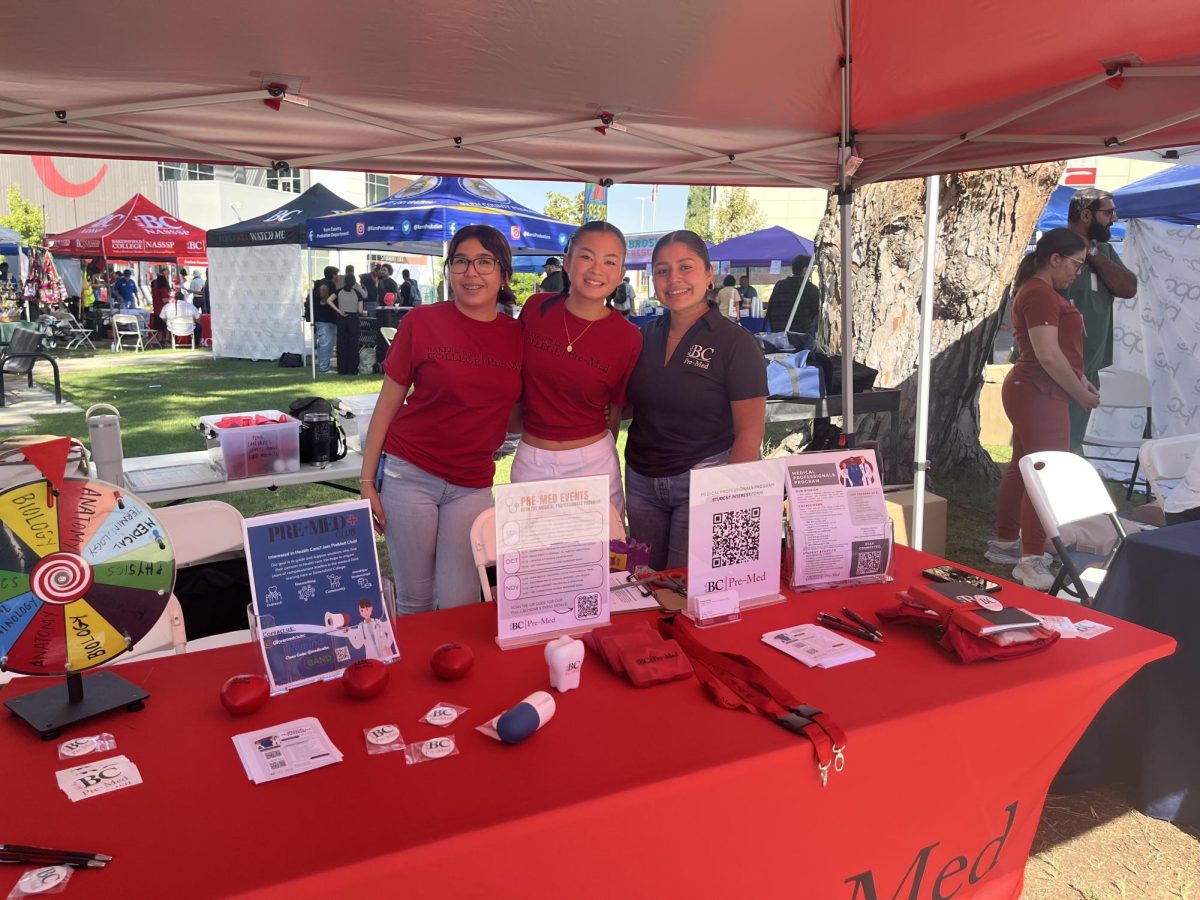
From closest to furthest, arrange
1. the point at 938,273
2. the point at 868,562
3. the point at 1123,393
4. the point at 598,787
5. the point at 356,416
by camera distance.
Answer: the point at 598,787 < the point at 868,562 < the point at 356,416 < the point at 1123,393 < the point at 938,273

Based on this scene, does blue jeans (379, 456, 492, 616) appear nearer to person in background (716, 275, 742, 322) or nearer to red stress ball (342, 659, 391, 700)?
red stress ball (342, 659, 391, 700)

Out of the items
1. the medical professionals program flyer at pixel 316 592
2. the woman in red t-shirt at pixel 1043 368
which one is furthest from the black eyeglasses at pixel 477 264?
the woman in red t-shirt at pixel 1043 368

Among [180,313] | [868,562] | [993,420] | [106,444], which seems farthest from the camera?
[180,313]

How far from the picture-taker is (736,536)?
1870 millimetres

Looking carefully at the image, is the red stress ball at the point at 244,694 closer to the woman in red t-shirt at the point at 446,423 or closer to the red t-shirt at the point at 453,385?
the woman in red t-shirt at the point at 446,423

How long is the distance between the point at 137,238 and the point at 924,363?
1539cm

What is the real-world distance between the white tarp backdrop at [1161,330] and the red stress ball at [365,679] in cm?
653

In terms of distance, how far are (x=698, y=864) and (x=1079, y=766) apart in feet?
5.84

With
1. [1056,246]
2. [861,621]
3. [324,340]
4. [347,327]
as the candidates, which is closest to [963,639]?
[861,621]

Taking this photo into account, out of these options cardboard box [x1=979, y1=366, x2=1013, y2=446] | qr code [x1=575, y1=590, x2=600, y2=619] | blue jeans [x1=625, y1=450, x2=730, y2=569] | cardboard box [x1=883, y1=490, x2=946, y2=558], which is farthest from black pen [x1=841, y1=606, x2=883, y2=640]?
cardboard box [x1=979, y1=366, x2=1013, y2=446]

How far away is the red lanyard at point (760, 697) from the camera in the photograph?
1.35m

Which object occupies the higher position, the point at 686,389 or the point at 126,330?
the point at 126,330

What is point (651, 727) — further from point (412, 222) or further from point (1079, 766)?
point (412, 222)

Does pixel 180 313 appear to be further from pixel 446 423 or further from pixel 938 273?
pixel 446 423
